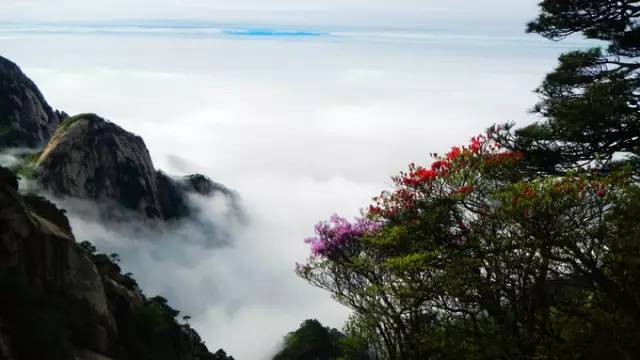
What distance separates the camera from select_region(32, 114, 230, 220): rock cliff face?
126375mm

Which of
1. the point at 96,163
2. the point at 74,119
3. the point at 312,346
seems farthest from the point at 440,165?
the point at 96,163

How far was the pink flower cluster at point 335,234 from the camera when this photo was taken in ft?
70.4

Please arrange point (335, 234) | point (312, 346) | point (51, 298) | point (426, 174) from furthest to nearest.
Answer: point (312, 346)
point (51, 298)
point (335, 234)
point (426, 174)

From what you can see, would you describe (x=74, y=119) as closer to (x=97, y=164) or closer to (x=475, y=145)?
(x=97, y=164)

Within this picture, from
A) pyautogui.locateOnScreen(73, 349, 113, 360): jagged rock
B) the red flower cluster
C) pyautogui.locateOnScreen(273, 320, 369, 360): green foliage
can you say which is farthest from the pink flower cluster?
pyautogui.locateOnScreen(273, 320, 369, 360): green foliage

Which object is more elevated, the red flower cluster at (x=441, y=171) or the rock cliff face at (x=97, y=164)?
the rock cliff face at (x=97, y=164)

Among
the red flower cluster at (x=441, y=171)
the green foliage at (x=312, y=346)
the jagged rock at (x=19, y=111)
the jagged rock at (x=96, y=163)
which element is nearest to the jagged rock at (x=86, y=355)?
the red flower cluster at (x=441, y=171)

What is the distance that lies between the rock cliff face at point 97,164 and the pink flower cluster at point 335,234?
383 feet

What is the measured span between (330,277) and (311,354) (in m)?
59.3

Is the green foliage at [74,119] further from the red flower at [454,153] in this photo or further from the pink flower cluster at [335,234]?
the red flower at [454,153]

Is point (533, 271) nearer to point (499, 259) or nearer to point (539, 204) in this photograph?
point (499, 259)

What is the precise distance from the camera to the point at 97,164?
136 metres

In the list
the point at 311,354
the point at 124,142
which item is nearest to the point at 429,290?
the point at 311,354

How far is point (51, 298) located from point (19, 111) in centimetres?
15570
